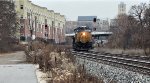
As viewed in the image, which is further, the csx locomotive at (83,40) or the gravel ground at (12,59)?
the csx locomotive at (83,40)

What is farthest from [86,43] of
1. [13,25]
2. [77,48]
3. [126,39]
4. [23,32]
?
[23,32]

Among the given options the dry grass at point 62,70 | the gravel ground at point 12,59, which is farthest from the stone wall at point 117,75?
the gravel ground at point 12,59

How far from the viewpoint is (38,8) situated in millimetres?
139625

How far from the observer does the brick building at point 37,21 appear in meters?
115

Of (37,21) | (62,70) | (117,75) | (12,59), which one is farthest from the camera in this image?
(37,21)

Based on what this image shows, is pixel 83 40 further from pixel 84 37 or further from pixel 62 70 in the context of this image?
pixel 62 70

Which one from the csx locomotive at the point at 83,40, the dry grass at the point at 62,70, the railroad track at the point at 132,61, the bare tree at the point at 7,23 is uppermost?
the bare tree at the point at 7,23

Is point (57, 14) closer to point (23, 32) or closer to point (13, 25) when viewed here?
point (23, 32)

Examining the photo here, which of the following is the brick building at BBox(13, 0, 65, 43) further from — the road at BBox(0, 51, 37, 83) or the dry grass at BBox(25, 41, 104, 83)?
the dry grass at BBox(25, 41, 104, 83)

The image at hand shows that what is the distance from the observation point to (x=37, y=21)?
128750 mm

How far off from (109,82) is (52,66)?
9.98 metres

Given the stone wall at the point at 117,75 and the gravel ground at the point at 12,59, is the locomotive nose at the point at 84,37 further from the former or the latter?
the stone wall at the point at 117,75

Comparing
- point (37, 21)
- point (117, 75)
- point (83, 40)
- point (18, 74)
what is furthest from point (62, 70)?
point (37, 21)

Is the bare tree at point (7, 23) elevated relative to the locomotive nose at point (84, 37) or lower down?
elevated
